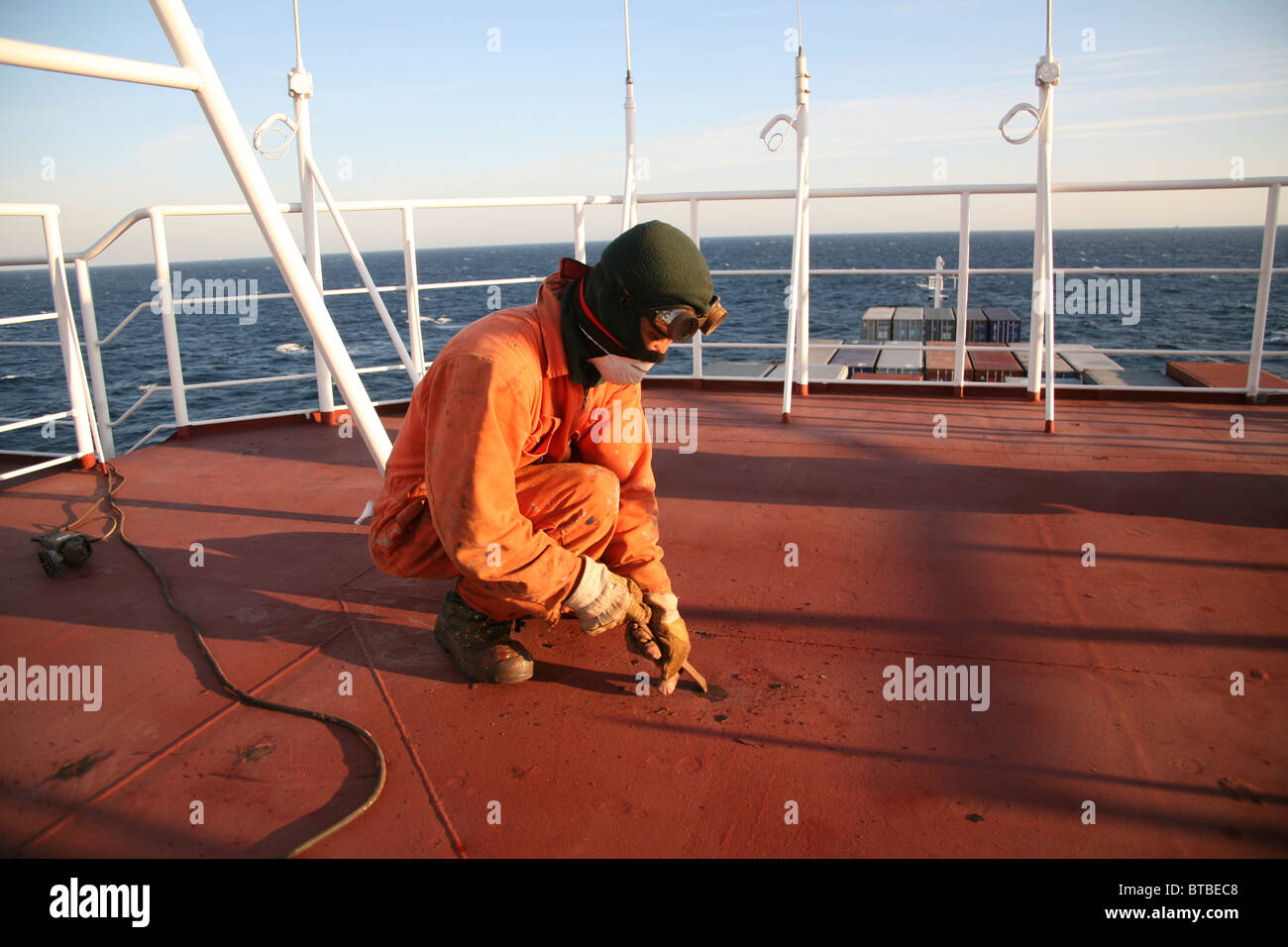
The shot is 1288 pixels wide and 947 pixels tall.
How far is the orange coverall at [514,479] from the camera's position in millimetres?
1939

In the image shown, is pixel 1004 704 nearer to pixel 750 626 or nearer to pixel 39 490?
pixel 750 626

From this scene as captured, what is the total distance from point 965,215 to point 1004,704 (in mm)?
4311

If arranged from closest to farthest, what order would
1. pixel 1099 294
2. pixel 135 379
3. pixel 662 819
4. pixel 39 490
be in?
pixel 662 819, pixel 39 490, pixel 135 379, pixel 1099 294

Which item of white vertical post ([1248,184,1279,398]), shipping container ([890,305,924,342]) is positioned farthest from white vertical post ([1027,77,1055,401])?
shipping container ([890,305,924,342])

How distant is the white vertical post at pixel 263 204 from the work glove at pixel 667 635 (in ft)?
4.06

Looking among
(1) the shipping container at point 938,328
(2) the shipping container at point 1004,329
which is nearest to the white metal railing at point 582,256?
(1) the shipping container at point 938,328

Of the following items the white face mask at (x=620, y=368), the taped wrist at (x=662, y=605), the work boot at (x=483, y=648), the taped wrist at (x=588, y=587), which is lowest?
the work boot at (x=483, y=648)

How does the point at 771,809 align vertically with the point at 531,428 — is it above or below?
below

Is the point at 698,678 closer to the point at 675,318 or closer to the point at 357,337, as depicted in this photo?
the point at 675,318

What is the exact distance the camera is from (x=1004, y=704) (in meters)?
2.17

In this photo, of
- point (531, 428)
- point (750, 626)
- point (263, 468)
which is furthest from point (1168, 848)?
point (263, 468)

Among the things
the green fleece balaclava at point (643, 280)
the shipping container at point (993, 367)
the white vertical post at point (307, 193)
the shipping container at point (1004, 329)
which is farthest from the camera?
the shipping container at point (1004, 329)

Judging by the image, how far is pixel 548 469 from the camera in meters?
2.34

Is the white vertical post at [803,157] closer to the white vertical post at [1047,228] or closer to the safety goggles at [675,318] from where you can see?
the white vertical post at [1047,228]
